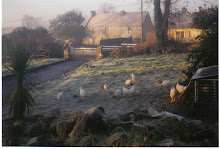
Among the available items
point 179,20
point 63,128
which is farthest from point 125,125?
point 179,20

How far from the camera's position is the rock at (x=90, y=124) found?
3.15 metres

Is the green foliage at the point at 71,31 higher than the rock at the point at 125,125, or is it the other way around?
the green foliage at the point at 71,31

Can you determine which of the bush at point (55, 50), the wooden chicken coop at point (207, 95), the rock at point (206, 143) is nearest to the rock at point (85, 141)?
the rock at point (206, 143)

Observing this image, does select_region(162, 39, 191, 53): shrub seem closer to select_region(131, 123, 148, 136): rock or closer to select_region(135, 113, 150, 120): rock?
select_region(135, 113, 150, 120): rock

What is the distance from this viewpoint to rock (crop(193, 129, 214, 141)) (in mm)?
2947

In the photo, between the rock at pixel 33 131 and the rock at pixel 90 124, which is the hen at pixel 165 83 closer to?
the rock at pixel 90 124

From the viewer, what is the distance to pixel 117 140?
2854 mm

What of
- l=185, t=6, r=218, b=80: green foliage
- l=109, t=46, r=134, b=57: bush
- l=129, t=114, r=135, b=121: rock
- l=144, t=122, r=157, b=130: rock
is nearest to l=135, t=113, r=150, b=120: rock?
l=129, t=114, r=135, b=121: rock

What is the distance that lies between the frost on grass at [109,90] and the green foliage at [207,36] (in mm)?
1030

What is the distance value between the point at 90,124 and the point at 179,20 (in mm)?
6505

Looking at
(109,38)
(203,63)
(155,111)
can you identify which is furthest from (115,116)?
(109,38)

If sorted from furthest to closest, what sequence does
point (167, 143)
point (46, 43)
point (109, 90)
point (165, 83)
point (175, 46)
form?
point (46, 43)
point (175, 46)
point (109, 90)
point (165, 83)
point (167, 143)

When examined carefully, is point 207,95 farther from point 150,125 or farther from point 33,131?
point 33,131

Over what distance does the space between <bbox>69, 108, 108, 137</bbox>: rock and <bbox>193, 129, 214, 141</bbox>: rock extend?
1.23 meters
